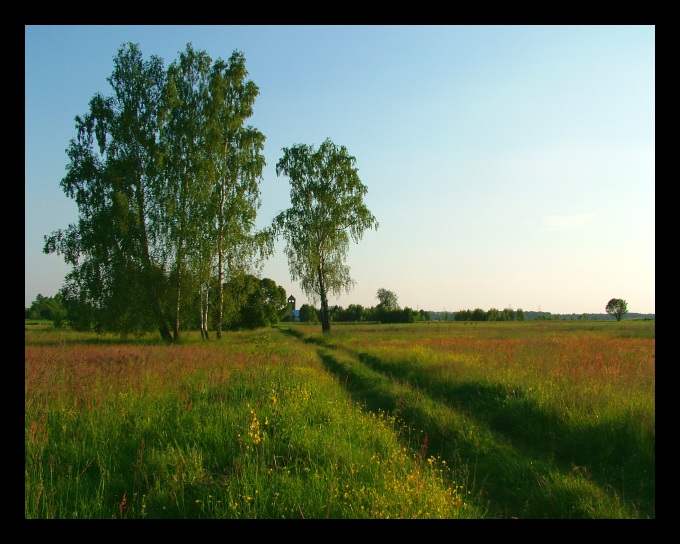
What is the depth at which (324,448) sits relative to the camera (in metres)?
5.48

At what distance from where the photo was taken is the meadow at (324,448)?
14.0 feet

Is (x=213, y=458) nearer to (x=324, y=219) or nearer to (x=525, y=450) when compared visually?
(x=525, y=450)

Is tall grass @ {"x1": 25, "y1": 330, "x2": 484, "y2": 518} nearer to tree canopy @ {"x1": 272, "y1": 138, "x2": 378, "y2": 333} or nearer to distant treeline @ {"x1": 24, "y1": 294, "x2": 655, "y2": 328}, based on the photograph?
tree canopy @ {"x1": 272, "y1": 138, "x2": 378, "y2": 333}

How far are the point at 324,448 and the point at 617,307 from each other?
13105 centimetres

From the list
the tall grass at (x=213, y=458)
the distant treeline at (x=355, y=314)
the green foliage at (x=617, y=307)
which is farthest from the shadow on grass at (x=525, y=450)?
the green foliage at (x=617, y=307)

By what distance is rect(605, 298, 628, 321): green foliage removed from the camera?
112 meters

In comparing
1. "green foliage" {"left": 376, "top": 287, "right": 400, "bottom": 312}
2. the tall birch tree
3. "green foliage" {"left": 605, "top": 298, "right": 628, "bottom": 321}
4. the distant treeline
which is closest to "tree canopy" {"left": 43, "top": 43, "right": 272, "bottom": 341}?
the tall birch tree

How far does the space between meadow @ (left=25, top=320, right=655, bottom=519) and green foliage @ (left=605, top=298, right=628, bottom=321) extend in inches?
4756

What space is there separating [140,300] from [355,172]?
62.4 ft
